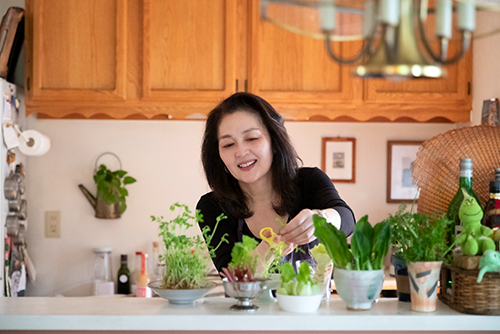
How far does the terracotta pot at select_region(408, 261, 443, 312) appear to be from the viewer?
1118 mm

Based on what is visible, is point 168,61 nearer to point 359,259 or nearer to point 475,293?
point 359,259

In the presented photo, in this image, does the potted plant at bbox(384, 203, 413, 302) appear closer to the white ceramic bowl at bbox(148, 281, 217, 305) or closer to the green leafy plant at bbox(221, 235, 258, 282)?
the green leafy plant at bbox(221, 235, 258, 282)

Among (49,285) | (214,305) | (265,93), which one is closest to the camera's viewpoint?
(214,305)

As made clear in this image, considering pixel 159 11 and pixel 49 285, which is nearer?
pixel 159 11

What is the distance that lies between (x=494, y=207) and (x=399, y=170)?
161 centimetres

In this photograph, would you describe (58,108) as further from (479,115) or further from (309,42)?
(479,115)

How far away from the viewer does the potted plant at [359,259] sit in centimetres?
112

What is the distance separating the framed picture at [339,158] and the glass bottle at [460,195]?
1507 millimetres

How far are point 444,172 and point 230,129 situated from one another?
0.68m

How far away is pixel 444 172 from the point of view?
1494mm

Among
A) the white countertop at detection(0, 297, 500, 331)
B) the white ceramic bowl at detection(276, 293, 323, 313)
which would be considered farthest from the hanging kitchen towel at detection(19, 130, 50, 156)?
the white ceramic bowl at detection(276, 293, 323, 313)

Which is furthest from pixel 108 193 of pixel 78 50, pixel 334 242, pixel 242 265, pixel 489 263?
pixel 489 263

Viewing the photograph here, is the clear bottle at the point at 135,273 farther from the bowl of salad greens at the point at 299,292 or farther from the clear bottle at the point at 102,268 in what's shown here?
the bowl of salad greens at the point at 299,292

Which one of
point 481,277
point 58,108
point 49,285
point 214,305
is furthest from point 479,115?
point 49,285
